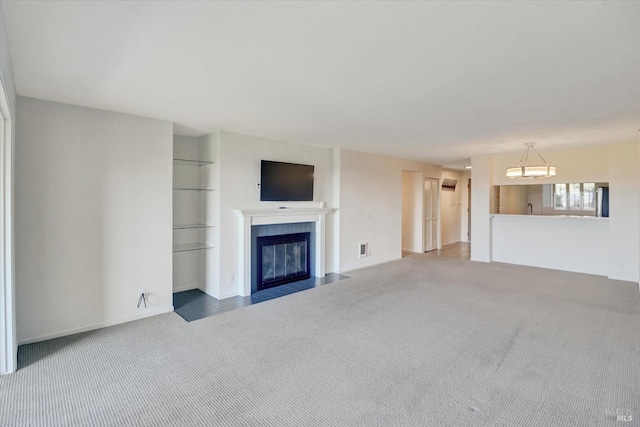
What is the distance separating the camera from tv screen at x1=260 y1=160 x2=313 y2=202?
4.98m

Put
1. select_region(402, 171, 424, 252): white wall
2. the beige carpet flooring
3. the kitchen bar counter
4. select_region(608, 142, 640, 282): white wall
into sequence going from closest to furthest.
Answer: the beige carpet flooring
select_region(608, 142, 640, 282): white wall
the kitchen bar counter
select_region(402, 171, 424, 252): white wall

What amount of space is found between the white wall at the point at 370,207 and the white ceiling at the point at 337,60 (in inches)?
93.3

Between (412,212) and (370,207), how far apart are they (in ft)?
8.01

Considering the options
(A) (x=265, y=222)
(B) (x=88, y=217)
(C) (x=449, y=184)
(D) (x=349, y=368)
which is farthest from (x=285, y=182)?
(C) (x=449, y=184)

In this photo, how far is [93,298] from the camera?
3.49 m

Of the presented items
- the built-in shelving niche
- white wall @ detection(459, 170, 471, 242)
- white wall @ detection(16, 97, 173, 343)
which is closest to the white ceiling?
white wall @ detection(16, 97, 173, 343)

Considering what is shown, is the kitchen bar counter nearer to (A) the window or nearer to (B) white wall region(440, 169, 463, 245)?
(A) the window

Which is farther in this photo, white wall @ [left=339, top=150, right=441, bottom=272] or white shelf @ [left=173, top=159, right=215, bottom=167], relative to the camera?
white wall @ [left=339, top=150, right=441, bottom=272]

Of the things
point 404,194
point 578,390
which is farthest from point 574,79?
point 404,194

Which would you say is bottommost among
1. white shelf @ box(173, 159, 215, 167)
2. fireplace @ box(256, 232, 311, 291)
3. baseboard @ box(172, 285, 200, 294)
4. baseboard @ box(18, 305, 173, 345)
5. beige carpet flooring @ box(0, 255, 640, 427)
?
beige carpet flooring @ box(0, 255, 640, 427)

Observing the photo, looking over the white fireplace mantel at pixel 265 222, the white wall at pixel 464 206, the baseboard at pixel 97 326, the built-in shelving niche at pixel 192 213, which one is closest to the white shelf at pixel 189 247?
the built-in shelving niche at pixel 192 213

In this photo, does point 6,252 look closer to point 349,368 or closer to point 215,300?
point 215,300

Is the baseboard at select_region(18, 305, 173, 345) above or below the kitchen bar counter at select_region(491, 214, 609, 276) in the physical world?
below

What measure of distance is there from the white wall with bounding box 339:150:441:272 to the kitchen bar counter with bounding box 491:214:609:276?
2223 mm
